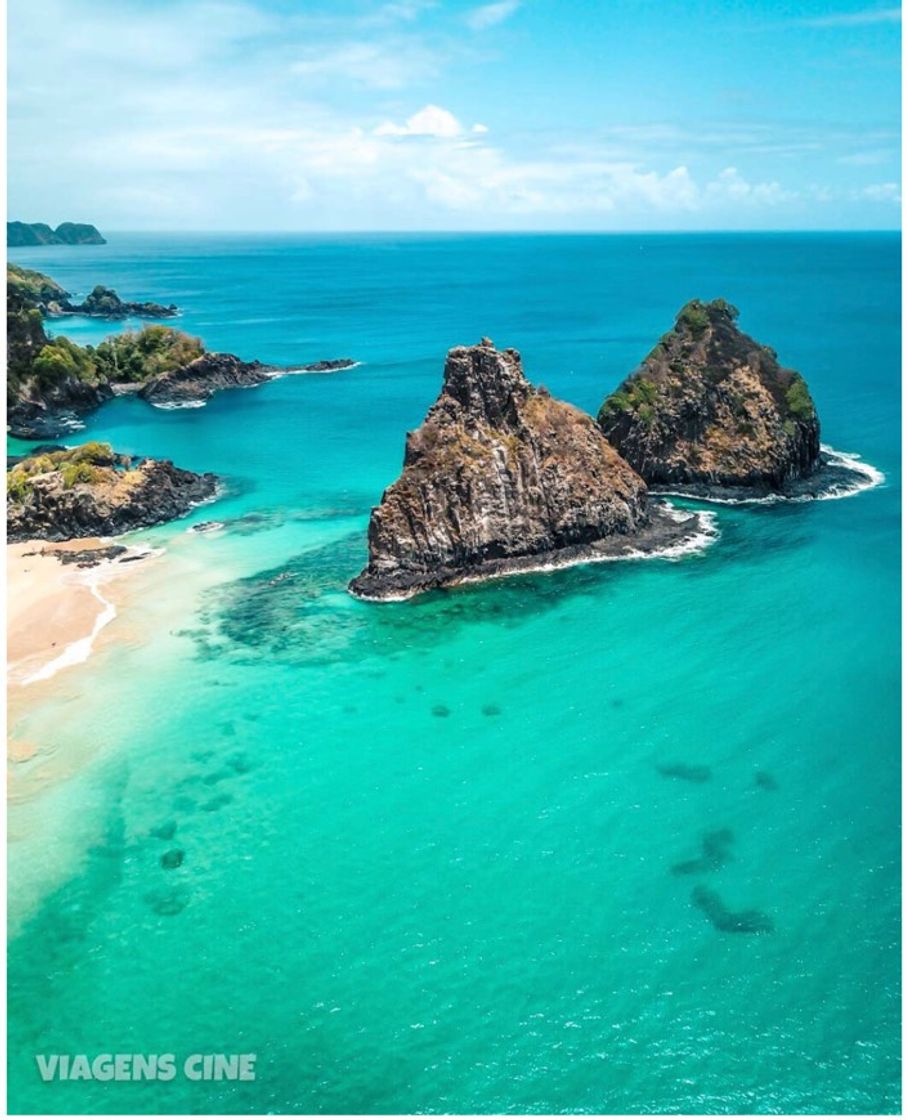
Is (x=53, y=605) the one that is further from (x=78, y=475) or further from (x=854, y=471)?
(x=854, y=471)

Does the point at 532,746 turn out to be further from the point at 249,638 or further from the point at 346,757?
the point at 249,638

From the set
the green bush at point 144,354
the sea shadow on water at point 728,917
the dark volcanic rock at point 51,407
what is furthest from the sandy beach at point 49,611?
the green bush at point 144,354

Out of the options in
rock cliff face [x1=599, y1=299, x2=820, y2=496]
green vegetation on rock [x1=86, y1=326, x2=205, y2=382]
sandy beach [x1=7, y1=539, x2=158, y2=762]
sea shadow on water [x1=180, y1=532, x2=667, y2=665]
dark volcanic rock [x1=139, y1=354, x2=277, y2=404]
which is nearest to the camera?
sandy beach [x1=7, y1=539, x2=158, y2=762]

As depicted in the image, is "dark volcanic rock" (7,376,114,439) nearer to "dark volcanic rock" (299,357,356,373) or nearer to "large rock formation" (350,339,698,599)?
"dark volcanic rock" (299,357,356,373)

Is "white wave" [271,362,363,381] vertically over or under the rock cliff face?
over

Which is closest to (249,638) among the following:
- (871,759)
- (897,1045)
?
(871,759)

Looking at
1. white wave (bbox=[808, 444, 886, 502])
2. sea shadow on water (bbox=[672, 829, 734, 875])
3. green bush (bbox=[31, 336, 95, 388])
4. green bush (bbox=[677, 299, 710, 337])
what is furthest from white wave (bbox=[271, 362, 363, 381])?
sea shadow on water (bbox=[672, 829, 734, 875])

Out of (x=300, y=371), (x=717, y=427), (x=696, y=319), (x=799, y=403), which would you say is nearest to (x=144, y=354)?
(x=300, y=371)
